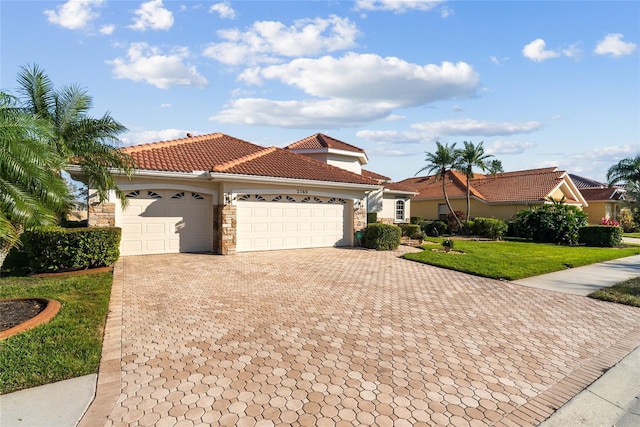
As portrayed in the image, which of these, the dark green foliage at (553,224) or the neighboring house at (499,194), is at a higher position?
the neighboring house at (499,194)

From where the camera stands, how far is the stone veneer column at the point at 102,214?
12289mm

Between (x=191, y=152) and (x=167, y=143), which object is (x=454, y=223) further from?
(x=167, y=143)

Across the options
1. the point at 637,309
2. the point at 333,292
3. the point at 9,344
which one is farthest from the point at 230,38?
the point at 637,309

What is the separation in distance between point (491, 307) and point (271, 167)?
10.8 meters

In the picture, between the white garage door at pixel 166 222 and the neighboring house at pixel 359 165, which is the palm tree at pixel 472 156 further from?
the white garage door at pixel 166 222

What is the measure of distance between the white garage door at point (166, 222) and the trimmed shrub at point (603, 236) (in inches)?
848

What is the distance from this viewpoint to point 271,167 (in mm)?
15695

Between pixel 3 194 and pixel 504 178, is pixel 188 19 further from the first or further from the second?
pixel 504 178

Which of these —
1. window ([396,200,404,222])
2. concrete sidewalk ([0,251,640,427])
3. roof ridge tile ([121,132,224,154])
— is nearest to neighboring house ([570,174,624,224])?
window ([396,200,404,222])

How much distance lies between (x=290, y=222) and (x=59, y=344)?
11368 mm

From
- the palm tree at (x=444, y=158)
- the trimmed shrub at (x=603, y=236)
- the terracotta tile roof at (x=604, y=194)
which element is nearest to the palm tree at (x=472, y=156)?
the palm tree at (x=444, y=158)

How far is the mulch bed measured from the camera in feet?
18.6

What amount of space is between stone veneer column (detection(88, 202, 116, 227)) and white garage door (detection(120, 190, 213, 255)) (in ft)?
1.50

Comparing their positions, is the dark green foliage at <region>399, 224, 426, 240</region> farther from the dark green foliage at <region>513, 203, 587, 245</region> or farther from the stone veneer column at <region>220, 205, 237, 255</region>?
the stone veneer column at <region>220, 205, 237, 255</region>
